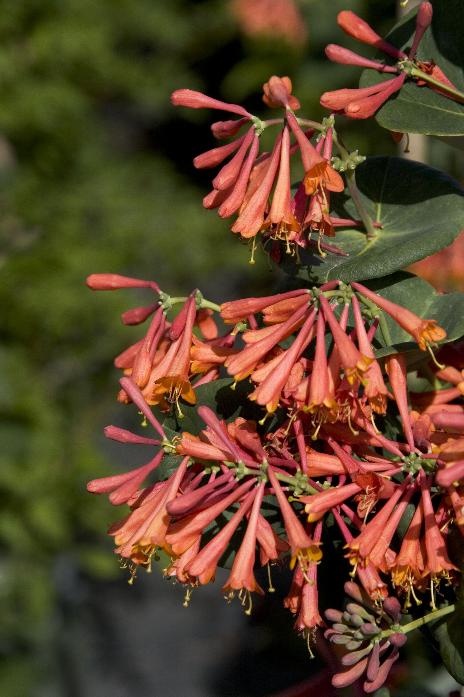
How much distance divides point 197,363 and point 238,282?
11.7ft

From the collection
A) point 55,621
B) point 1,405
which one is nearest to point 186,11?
point 1,405

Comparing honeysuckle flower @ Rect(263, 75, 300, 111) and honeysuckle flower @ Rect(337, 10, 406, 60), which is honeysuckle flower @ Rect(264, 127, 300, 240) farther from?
honeysuckle flower @ Rect(337, 10, 406, 60)

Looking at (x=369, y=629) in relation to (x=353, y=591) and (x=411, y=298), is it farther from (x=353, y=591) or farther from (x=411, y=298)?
(x=411, y=298)

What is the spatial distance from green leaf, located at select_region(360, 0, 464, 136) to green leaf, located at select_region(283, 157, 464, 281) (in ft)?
0.20

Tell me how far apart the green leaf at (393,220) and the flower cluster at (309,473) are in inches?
1.6

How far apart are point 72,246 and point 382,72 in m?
1.97

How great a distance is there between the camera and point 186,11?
4051mm

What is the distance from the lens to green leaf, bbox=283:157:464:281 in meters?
0.69

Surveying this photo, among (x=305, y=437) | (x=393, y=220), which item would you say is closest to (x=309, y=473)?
(x=305, y=437)

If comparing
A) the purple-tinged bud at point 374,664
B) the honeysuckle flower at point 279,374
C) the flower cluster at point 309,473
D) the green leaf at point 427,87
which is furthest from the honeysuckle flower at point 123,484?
the green leaf at point 427,87

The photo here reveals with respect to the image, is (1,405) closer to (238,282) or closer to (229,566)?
(229,566)

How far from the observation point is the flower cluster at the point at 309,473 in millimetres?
625

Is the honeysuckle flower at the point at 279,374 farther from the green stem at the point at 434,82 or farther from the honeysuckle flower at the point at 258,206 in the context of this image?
the green stem at the point at 434,82

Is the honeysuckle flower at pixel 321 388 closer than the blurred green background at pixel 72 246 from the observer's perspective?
Yes
